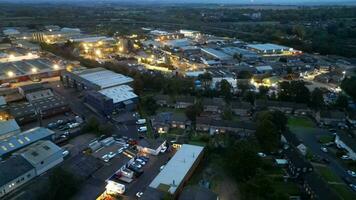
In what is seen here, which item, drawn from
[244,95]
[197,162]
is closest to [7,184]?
[197,162]

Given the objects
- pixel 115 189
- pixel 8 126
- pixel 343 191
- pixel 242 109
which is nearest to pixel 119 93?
pixel 8 126

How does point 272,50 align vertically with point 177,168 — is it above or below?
above

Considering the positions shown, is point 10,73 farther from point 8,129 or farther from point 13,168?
point 13,168

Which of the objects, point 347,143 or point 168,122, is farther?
point 168,122

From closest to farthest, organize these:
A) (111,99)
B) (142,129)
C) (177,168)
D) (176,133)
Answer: (177,168)
(176,133)
(142,129)
(111,99)

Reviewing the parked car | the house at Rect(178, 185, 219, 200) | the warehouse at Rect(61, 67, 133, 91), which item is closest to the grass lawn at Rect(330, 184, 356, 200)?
the parked car
